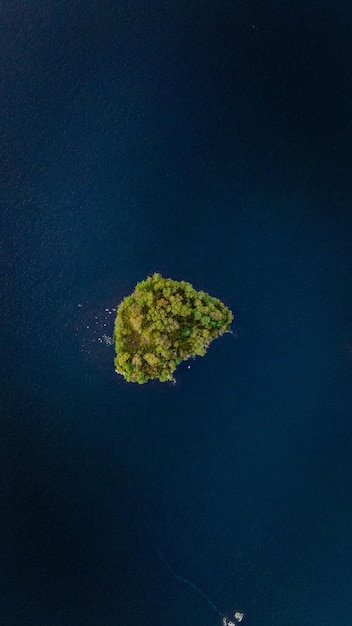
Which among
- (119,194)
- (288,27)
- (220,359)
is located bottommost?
(220,359)

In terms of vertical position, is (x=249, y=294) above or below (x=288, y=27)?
below

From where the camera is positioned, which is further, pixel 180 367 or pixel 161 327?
pixel 180 367

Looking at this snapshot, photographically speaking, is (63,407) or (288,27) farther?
(288,27)

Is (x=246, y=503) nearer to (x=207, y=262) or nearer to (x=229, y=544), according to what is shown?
(x=229, y=544)

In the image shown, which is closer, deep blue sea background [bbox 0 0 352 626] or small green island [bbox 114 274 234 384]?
small green island [bbox 114 274 234 384]

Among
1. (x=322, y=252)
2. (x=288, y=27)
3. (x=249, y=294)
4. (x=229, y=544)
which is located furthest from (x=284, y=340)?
(x=288, y=27)
